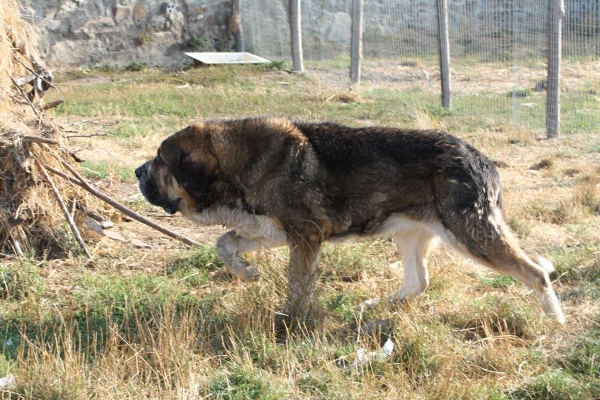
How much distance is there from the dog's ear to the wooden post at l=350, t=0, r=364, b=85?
34.6 ft

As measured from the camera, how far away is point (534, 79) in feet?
51.6

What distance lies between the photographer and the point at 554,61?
1210cm

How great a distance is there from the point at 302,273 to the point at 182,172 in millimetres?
1236

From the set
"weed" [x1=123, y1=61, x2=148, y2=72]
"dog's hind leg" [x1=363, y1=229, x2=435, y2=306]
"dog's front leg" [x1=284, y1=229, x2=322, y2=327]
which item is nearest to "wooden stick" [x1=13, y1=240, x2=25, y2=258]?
"dog's front leg" [x1=284, y1=229, x2=322, y2=327]

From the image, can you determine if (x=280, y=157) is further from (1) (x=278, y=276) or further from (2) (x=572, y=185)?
(2) (x=572, y=185)

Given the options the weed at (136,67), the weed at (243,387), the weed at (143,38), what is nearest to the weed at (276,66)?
the weed at (136,67)

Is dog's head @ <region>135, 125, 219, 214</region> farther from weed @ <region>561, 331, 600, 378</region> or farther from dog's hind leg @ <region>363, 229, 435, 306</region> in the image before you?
weed @ <region>561, 331, 600, 378</region>

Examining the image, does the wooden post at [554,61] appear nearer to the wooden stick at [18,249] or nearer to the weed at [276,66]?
the weed at [276,66]

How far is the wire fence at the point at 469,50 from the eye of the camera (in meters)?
13.2

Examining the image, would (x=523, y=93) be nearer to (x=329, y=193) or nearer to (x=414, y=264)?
(x=414, y=264)

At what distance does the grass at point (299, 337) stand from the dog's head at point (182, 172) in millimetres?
624

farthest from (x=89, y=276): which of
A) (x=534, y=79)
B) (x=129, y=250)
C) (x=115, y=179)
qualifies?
(x=534, y=79)

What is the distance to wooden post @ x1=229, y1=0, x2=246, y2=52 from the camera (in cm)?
2070

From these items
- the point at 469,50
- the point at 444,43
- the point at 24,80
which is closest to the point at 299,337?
the point at 24,80
